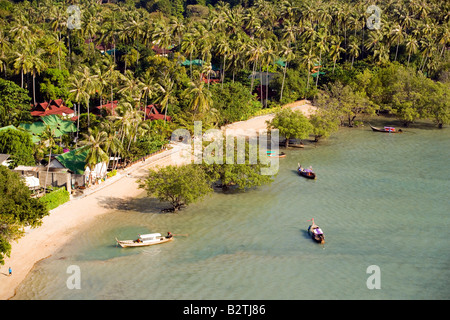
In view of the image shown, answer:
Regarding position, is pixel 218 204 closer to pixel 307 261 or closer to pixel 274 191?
pixel 274 191

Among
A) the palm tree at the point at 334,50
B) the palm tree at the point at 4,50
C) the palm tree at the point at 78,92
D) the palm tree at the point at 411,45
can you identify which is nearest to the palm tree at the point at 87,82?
the palm tree at the point at 78,92

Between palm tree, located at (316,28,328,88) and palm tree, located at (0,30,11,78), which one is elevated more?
palm tree, located at (316,28,328,88)

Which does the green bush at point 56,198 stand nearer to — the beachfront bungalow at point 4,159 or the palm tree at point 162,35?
the beachfront bungalow at point 4,159

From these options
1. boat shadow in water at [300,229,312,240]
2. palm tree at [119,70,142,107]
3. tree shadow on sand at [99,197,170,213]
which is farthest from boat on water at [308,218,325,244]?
palm tree at [119,70,142,107]

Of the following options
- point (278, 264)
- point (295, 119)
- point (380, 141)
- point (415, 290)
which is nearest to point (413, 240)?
point (415, 290)

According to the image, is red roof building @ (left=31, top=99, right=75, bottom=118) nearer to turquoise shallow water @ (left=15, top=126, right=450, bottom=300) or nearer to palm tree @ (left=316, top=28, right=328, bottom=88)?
turquoise shallow water @ (left=15, top=126, right=450, bottom=300)

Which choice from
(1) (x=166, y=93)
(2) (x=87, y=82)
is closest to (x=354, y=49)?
(1) (x=166, y=93)
